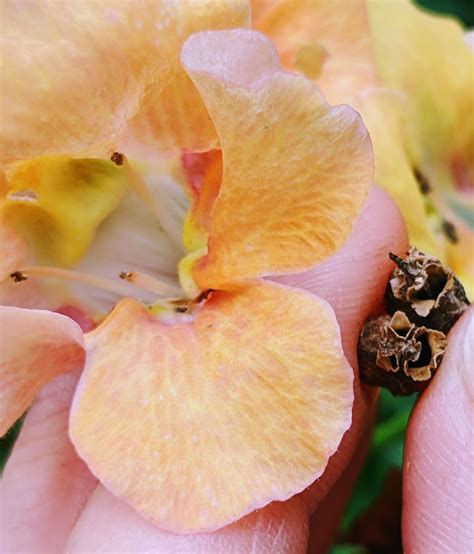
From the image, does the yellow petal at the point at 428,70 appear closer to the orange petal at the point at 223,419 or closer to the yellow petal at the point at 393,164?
the yellow petal at the point at 393,164

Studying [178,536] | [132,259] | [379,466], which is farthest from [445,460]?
[379,466]

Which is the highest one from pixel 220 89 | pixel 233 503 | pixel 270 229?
pixel 220 89

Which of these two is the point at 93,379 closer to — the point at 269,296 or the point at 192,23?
the point at 269,296

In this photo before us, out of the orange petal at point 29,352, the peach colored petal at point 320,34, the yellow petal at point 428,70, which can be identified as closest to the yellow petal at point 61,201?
the orange petal at point 29,352

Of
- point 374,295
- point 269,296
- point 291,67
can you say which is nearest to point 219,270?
point 269,296

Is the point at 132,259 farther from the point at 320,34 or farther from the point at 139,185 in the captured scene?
the point at 320,34

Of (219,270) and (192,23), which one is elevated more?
(192,23)

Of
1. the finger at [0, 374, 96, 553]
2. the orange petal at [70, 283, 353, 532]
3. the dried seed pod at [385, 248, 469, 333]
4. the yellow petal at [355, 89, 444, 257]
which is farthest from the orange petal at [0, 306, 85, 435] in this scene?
the yellow petal at [355, 89, 444, 257]
